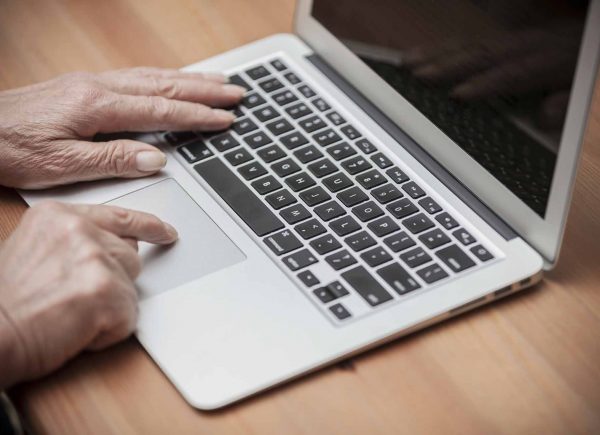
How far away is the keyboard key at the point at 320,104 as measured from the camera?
1.02 m

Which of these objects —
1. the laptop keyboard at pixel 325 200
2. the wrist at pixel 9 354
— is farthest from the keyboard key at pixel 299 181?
the wrist at pixel 9 354

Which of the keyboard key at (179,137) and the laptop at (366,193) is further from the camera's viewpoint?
the keyboard key at (179,137)

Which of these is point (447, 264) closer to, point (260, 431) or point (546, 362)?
point (546, 362)

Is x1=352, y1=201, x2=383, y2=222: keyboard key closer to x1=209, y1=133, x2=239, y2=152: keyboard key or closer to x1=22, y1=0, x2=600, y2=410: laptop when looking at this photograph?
x1=22, y1=0, x2=600, y2=410: laptop

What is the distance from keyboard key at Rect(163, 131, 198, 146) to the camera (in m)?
1.00

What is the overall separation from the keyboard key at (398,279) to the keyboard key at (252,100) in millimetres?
294

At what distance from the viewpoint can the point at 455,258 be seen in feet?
2.80

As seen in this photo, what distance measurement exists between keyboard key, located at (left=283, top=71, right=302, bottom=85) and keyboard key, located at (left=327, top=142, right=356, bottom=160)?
0.12m

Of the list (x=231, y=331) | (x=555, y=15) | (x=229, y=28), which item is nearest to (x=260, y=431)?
(x=231, y=331)

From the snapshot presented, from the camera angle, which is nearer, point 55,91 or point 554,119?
point 554,119

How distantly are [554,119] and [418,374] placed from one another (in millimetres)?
258

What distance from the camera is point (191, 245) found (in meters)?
0.88

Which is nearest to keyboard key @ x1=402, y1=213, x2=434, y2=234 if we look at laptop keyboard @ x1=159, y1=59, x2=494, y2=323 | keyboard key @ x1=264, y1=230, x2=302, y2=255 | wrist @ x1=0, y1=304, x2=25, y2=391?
laptop keyboard @ x1=159, y1=59, x2=494, y2=323

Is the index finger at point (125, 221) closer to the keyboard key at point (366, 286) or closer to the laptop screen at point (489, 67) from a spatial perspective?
the keyboard key at point (366, 286)
